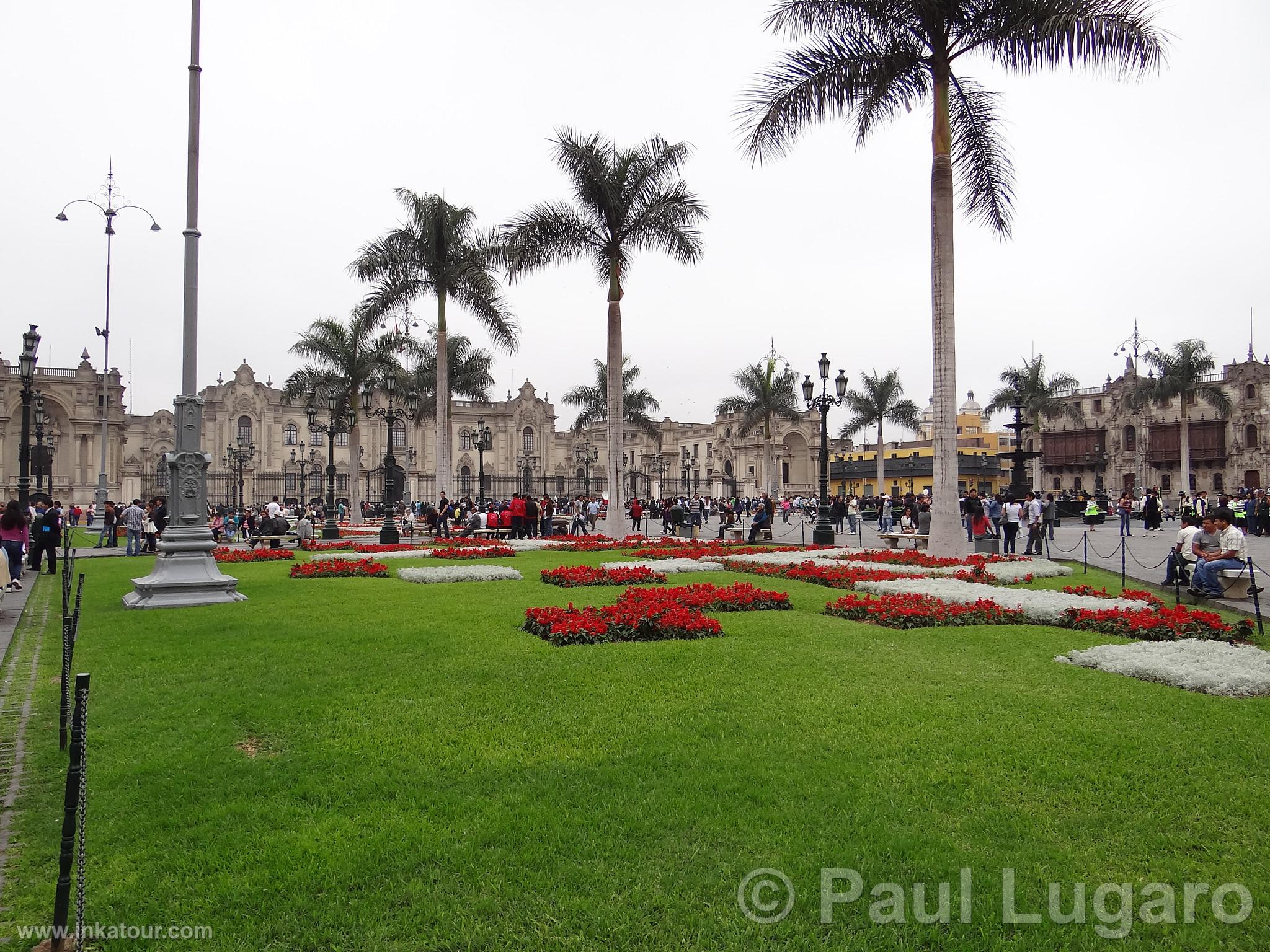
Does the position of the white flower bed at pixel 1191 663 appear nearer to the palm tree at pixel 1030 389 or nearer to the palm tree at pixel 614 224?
the palm tree at pixel 614 224

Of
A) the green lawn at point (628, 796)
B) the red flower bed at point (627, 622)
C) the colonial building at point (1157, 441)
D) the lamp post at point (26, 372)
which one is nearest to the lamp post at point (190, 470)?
the green lawn at point (628, 796)

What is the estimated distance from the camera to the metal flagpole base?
11188mm

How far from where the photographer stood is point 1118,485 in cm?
7156

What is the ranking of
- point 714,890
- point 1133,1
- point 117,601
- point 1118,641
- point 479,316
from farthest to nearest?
point 479,316
point 1133,1
point 117,601
point 1118,641
point 714,890

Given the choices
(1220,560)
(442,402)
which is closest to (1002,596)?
(1220,560)

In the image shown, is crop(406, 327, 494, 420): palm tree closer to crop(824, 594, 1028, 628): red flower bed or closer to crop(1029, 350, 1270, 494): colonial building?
crop(824, 594, 1028, 628): red flower bed

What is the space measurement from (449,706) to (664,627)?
113 inches

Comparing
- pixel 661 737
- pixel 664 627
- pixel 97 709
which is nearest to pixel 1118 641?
pixel 664 627

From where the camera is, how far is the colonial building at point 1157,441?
63156 millimetres

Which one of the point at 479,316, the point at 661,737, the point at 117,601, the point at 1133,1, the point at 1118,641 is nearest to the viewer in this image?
the point at 661,737

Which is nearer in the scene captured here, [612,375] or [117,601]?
[117,601]

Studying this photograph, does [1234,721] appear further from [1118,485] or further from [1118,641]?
[1118,485]

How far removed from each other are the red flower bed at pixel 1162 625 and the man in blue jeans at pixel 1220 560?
6.71 feet

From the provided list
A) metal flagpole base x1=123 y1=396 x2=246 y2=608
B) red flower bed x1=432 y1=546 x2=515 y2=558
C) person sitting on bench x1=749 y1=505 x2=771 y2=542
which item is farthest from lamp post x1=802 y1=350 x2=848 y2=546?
metal flagpole base x1=123 y1=396 x2=246 y2=608
